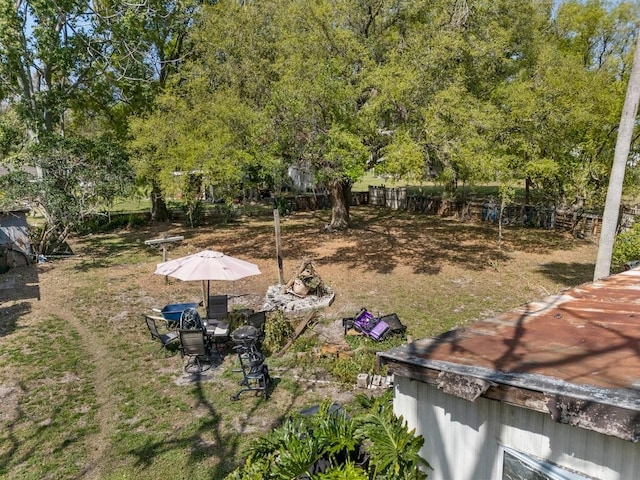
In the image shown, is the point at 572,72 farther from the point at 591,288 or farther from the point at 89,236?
the point at 89,236

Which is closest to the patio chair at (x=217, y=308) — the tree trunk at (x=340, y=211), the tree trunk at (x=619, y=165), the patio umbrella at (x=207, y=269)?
the patio umbrella at (x=207, y=269)

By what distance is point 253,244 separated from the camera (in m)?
18.6

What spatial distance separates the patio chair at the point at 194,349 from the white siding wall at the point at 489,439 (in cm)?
436

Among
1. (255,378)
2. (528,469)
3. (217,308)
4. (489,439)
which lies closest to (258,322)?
(217,308)

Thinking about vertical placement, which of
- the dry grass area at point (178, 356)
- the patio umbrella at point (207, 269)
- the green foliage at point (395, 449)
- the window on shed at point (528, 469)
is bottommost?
the dry grass area at point (178, 356)

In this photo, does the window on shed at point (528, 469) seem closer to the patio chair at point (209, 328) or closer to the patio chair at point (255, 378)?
the patio chair at point (255, 378)

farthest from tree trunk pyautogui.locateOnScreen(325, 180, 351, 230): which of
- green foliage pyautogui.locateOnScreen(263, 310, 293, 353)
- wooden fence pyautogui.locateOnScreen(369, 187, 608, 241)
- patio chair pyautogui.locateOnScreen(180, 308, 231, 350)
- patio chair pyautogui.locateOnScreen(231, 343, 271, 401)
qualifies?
patio chair pyautogui.locateOnScreen(231, 343, 271, 401)

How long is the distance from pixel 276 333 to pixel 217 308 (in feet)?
5.69

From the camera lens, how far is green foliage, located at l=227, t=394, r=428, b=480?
3768 millimetres

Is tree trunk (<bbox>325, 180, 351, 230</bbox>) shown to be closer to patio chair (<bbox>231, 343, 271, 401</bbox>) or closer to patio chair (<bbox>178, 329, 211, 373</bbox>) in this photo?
patio chair (<bbox>178, 329, 211, 373</bbox>)

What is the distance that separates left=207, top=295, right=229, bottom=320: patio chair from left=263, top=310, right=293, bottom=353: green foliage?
1148 mm

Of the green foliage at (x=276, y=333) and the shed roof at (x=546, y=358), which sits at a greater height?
the shed roof at (x=546, y=358)

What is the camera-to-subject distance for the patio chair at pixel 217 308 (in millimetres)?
9508

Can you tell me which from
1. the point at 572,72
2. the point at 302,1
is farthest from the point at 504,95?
the point at 302,1
